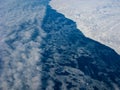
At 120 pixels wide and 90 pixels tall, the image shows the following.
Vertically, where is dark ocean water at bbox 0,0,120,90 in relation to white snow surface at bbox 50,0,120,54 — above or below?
below

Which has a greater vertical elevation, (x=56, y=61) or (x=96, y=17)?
(x=96, y=17)

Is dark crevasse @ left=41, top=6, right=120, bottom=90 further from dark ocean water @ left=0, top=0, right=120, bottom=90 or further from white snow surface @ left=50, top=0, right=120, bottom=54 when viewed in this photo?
white snow surface @ left=50, top=0, right=120, bottom=54

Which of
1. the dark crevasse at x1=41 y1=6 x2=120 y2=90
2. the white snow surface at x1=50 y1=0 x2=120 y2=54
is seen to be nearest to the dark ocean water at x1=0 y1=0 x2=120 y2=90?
the dark crevasse at x1=41 y1=6 x2=120 y2=90

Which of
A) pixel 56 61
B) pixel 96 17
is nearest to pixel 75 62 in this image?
pixel 56 61

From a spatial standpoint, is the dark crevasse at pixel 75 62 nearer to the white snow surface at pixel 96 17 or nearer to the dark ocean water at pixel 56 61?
the dark ocean water at pixel 56 61

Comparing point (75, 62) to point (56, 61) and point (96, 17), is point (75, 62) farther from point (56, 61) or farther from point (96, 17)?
point (96, 17)
